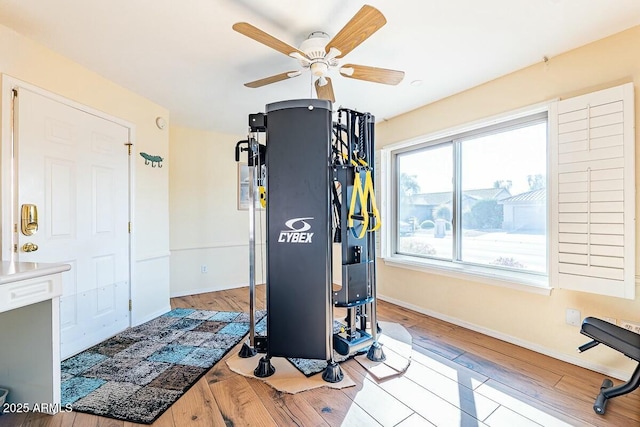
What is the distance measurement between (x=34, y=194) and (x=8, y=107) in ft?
2.01

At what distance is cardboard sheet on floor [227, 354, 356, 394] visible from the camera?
6.45ft

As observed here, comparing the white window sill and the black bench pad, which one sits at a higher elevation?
the white window sill

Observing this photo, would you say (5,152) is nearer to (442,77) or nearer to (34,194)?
(34,194)

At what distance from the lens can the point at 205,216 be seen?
14.4ft

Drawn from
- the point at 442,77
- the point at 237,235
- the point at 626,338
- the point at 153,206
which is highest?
the point at 442,77

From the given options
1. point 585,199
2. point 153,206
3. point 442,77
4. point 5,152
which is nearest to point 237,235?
point 153,206

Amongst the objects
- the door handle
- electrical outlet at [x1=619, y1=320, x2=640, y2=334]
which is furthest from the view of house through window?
the door handle

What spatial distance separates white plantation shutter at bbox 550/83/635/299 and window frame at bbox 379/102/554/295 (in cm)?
11

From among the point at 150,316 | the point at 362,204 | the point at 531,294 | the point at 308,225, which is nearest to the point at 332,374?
A: the point at 308,225

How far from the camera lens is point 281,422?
1641 millimetres

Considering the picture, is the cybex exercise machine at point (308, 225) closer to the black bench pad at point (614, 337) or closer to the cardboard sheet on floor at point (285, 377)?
the cardboard sheet on floor at point (285, 377)

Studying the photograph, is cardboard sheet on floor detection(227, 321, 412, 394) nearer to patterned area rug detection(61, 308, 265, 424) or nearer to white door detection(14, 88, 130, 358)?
patterned area rug detection(61, 308, 265, 424)

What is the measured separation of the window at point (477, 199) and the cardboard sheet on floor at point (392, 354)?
0.94 meters

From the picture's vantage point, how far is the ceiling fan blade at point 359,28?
1.42 m
